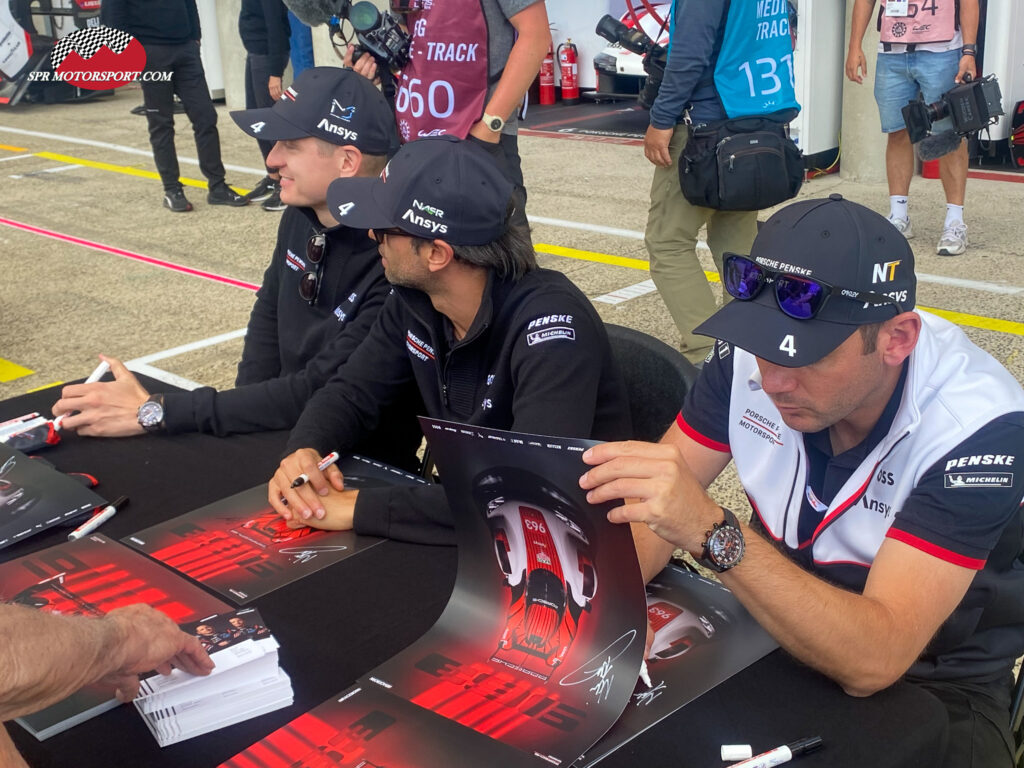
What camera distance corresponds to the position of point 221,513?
2158 mm

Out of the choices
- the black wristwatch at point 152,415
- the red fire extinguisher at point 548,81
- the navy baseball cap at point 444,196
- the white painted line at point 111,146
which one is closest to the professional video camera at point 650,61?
the navy baseball cap at point 444,196

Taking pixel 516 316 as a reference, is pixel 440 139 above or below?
above

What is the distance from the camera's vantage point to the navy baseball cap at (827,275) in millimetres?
1674

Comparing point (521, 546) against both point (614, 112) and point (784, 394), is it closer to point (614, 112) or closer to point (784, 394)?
point (784, 394)

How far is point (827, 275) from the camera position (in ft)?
5.49

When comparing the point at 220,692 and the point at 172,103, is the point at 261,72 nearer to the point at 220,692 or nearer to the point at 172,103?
the point at 172,103

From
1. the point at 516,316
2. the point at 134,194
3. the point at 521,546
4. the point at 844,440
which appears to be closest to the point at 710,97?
the point at 516,316

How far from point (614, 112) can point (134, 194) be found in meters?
5.10

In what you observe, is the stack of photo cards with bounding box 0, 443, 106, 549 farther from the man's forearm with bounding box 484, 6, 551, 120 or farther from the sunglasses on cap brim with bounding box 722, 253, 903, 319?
the man's forearm with bounding box 484, 6, 551, 120

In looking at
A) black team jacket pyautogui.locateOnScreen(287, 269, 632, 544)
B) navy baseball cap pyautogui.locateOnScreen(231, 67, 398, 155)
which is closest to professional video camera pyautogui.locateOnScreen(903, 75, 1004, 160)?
navy baseball cap pyautogui.locateOnScreen(231, 67, 398, 155)

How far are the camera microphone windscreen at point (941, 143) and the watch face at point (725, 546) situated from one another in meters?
5.02

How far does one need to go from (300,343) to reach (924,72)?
14.8 ft
